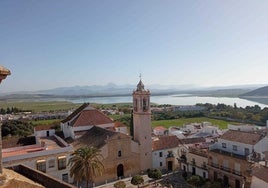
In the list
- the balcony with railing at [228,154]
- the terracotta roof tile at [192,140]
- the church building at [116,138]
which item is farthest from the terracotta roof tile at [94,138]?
the terracotta roof tile at [192,140]

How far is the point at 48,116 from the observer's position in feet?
324

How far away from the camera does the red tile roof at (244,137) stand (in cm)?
2602

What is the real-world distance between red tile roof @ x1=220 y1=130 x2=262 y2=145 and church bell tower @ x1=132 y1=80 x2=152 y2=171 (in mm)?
8255

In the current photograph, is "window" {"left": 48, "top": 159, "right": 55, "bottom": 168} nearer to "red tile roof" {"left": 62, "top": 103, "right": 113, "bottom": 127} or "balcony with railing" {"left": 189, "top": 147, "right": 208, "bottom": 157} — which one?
"red tile roof" {"left": 62, "top": 103, "right": 113, "bottom": 127}

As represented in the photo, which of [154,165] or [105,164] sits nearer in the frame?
[105,164]

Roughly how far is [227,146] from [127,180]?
10.6m

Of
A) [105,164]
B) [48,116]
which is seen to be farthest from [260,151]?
[48,116]

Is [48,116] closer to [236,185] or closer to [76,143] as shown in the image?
[76,143]

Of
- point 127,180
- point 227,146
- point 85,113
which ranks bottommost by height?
point 127,180

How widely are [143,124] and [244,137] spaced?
10.6m

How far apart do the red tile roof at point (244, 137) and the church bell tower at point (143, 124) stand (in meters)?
8.25

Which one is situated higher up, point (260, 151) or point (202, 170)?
point (260, 151)

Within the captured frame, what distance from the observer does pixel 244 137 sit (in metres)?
27.2

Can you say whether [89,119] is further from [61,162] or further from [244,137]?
[244,137]
